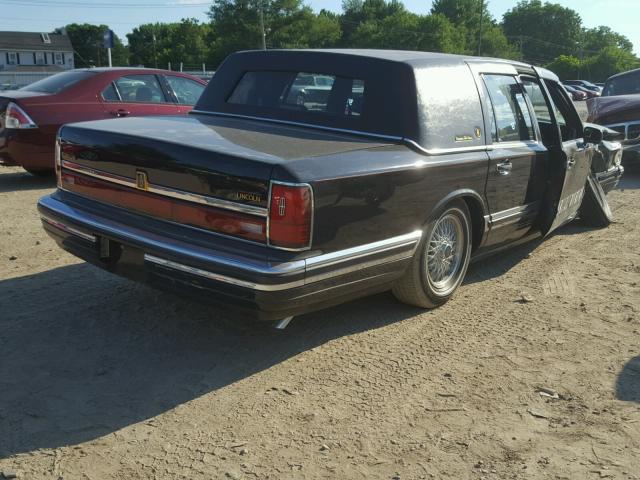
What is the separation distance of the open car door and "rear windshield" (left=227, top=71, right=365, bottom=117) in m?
1.99

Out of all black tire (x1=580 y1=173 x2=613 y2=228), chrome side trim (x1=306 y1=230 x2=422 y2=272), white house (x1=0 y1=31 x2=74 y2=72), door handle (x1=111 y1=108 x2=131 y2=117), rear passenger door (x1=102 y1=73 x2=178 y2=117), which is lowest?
white house (x1=0 y1=31 x2=74 y2=72)

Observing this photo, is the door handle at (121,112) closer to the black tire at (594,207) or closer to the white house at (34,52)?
the black tire at (594,207)

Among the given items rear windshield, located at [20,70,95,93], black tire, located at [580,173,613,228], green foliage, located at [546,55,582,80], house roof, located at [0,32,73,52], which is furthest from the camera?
house roof, located at [0,32,73,52]

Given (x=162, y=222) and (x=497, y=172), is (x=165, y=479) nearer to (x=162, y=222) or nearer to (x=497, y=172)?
(x=162, y=222)

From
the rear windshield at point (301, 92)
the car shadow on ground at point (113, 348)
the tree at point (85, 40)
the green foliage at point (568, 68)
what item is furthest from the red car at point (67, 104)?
the tree at point (85, 40)

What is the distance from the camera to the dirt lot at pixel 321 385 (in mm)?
2787

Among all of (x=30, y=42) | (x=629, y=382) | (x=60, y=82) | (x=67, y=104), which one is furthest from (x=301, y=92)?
(x=30, y=42)

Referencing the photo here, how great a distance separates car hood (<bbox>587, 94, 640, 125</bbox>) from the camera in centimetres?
1066

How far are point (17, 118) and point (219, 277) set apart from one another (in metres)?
5.88

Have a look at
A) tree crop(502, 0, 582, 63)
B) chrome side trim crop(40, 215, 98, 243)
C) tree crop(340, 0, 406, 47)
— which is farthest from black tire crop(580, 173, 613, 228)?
tree crop(502, 0, 582, 63)

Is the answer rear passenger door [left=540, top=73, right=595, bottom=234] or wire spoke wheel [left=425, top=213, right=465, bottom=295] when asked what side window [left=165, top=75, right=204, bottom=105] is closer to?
rear passenger door [left=540, top=73, right=595, bottom=234]

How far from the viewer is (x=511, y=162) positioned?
15.8 ft

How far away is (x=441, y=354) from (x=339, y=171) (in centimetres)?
127

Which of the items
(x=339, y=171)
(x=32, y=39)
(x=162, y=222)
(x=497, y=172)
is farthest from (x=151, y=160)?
(x=32, y=39)
